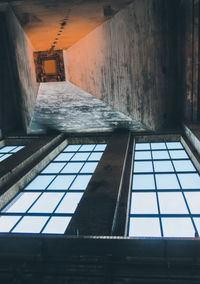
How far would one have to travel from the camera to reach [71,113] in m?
10.6

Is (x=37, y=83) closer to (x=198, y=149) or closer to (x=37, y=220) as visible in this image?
(x=37, y=220)

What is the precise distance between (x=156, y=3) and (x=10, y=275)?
33.1 ft

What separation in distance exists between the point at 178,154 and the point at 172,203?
12.1ft

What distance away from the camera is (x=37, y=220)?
17.5ft

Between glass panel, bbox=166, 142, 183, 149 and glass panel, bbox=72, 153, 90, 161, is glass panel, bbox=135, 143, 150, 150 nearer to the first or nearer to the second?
glass panel, bbox=166, 142, 183, 149

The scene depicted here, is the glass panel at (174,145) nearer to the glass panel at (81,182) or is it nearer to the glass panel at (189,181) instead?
the glass panel at (189,181)

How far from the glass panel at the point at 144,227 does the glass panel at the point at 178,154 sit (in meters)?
4.07

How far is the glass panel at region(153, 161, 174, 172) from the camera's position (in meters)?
7.42

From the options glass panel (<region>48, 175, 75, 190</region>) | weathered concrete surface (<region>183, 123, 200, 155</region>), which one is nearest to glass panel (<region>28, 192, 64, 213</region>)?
glass panel (<region>48, 175, 75, 190</region>)

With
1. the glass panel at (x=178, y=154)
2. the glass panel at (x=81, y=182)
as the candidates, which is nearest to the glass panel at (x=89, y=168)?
the glass panel at (x=81, y=182)

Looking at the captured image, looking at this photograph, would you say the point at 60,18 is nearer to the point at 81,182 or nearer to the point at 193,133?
the point at 81,182

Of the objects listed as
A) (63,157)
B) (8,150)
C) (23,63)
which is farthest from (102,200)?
(8,150)

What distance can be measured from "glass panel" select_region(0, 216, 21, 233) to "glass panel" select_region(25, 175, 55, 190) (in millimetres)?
1489

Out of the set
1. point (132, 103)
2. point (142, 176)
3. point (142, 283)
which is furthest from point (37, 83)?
point (142, 283)
